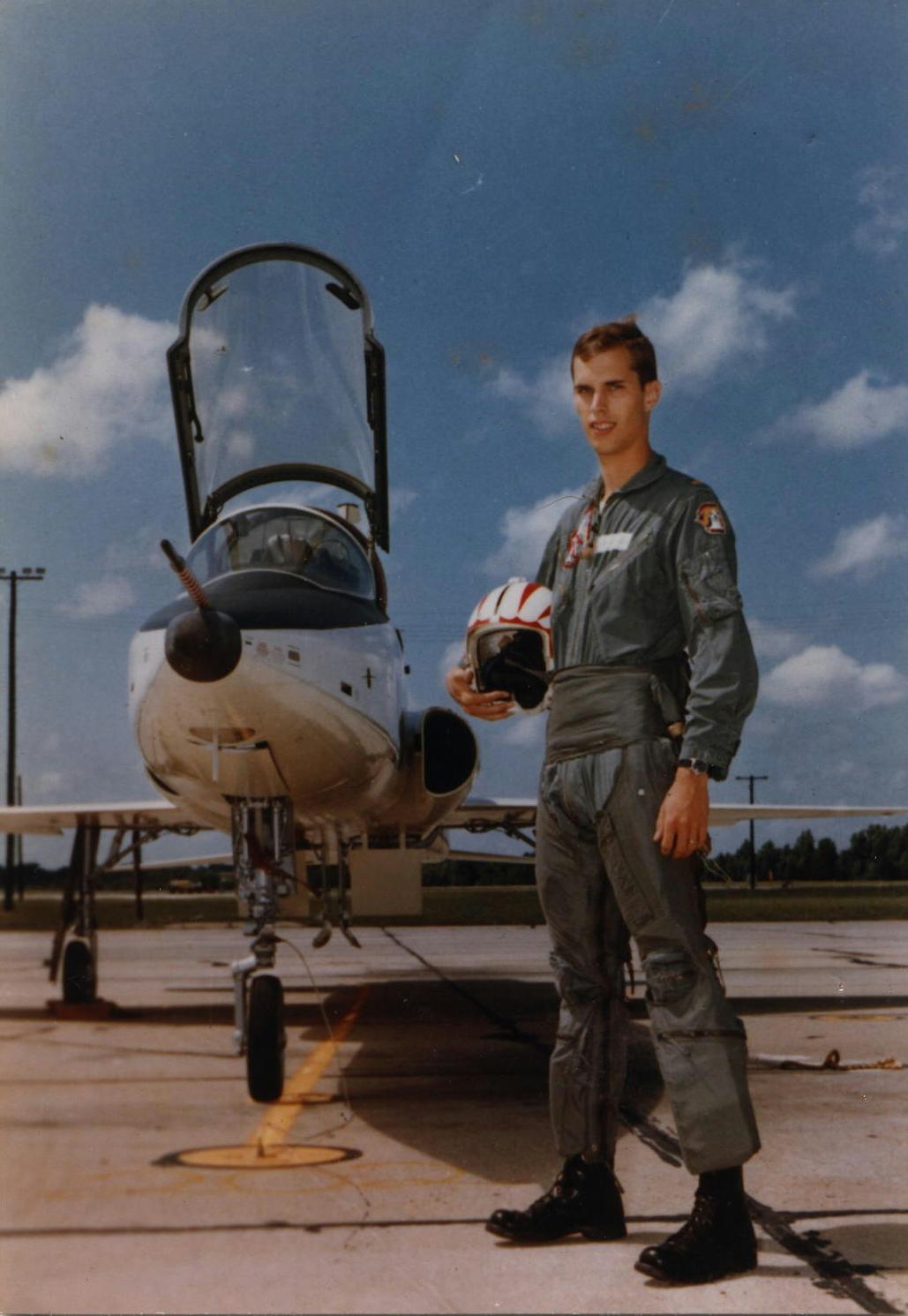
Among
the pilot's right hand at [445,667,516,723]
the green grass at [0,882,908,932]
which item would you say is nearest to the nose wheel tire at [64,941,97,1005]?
the pilot's right hand at [445,667,516,723]

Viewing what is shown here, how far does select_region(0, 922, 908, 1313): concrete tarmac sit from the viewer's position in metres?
2.68

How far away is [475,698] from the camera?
3432mm

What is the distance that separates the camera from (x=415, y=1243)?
2.96 metres

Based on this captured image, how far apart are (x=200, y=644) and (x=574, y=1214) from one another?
2.37m

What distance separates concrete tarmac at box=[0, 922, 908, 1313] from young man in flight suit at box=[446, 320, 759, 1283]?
18 cm

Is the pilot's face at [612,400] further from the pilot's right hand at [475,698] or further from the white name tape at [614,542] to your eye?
the pilot's right hand at [475,698]

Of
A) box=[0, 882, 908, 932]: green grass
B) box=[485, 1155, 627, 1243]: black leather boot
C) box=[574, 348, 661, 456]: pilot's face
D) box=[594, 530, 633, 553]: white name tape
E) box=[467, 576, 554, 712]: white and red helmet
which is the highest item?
box=[574, 348, 661, 456]: pilot's face

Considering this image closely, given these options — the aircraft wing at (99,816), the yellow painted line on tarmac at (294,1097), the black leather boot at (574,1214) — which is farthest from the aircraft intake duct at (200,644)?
the aircraft wing at (99,816)

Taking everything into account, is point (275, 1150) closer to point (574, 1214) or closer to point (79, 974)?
point (574, 1214)

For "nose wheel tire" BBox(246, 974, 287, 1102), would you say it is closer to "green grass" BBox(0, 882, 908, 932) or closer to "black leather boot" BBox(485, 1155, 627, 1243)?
"black leather boot" BBox(485, 1155, 627, 1243)

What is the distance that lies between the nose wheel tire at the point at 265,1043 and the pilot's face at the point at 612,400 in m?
3.05

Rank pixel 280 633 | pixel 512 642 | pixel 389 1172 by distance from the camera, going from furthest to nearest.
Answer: pixel 280 633 → pixel 389 1172 → pixel 512 642

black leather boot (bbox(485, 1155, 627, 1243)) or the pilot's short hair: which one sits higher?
the pilot's short hair

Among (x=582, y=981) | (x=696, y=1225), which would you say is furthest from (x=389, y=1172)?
(x=696, y=1225)
